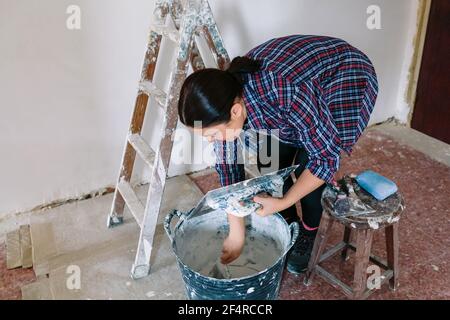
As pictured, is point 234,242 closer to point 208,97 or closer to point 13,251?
point 208,97

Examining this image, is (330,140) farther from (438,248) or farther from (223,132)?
(438,248)

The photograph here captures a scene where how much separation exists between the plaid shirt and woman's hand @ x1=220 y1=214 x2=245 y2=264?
5.5 inches

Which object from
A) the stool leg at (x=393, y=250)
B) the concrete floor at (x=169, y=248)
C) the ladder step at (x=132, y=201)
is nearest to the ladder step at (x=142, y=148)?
the ladder step at (x=132, y=201)

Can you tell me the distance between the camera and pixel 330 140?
48.5 inches

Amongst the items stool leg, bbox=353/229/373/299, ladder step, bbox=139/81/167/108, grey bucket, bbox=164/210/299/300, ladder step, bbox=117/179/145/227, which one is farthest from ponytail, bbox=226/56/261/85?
ladder step, bbox=117/179/145/227

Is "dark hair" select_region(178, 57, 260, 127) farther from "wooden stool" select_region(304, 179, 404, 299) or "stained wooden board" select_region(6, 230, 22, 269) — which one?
"stained wooden board" select_region(6, 230, 22, 269)

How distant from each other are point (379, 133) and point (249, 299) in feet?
5.67

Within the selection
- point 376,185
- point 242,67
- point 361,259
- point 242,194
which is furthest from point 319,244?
point 242,67

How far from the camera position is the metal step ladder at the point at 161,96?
146cm

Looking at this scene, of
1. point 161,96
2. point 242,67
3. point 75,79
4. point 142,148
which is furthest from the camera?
point 75,79

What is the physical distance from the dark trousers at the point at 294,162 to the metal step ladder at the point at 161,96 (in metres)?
0.36

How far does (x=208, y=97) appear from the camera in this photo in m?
1.12

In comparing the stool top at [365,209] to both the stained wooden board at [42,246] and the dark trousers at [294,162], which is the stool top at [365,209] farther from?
the stained wooden board at [42,246]

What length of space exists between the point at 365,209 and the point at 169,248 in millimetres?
825
